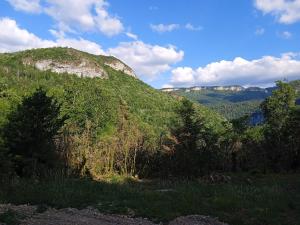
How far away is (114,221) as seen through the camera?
385 inches

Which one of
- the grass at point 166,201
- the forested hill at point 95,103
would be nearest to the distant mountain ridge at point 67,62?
the forested hill at point 95,103

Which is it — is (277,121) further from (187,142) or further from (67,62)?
(67,62)

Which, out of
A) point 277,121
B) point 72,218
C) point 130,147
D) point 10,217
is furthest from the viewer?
point 277,121

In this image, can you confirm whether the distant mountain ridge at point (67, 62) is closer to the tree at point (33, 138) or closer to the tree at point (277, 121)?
the tree at point (277, 121)

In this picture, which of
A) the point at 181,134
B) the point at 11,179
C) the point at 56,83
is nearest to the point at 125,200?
the point at 11,179

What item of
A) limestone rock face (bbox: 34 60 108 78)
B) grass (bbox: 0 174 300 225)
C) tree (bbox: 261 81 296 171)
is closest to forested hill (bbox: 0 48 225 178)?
limestone rock face (bbox: 34 60 108 78)

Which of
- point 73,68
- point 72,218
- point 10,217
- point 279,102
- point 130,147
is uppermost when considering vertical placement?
point 73,68

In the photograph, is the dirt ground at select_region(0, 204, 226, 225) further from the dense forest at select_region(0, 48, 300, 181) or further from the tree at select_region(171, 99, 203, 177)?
the tree at select_region(171, 99, 203, 177)

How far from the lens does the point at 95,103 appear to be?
78.4 m

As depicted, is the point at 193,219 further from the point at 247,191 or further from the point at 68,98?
the point at 68,98

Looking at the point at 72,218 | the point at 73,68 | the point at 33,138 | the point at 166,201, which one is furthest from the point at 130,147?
the point at 73,68

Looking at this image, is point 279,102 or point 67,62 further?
point 67,62

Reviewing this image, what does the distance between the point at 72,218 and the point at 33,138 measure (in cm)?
1086

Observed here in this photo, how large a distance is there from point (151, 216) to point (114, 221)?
1094 millimetres
